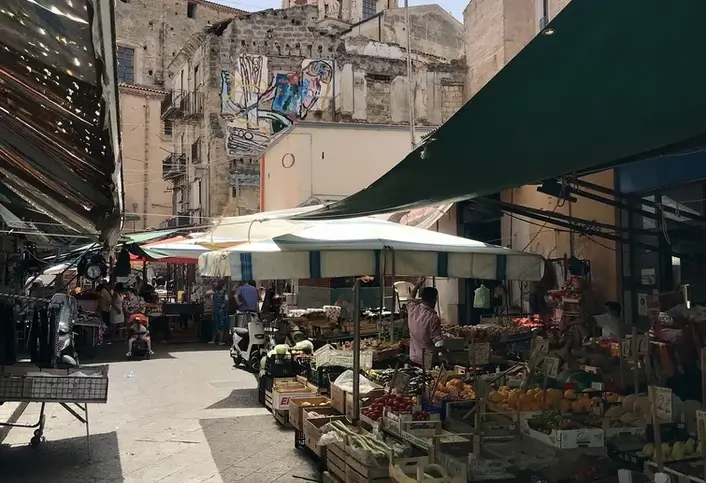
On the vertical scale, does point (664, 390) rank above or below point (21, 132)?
below

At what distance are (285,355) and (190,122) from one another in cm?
2308

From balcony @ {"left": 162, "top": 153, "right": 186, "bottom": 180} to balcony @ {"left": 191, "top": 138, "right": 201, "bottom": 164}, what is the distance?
1.22m

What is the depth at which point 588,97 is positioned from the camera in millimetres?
2484

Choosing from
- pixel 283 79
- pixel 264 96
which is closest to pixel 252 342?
pixel 264 96

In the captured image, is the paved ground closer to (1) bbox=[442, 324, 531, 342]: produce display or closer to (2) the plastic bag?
(2) the plastic bag

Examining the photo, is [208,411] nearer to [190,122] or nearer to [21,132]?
[21,132]

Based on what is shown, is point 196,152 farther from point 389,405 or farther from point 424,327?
point 389,405

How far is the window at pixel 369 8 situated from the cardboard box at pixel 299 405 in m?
31.2

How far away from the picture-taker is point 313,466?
6430 mm

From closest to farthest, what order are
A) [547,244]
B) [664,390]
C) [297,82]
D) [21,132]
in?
[21,132] < [664,390] < [547,244] < [297,82]

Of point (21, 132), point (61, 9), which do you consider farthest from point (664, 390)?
point (21, 132)

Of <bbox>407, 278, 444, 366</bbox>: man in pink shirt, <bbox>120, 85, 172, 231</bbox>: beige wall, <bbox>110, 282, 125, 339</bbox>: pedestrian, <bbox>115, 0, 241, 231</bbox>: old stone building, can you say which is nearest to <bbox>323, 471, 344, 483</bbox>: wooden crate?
<bbox>407, 278, 444, 366</bbox>: man in pink shirt

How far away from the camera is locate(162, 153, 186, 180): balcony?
3360 cm

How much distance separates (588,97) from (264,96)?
25.7m
